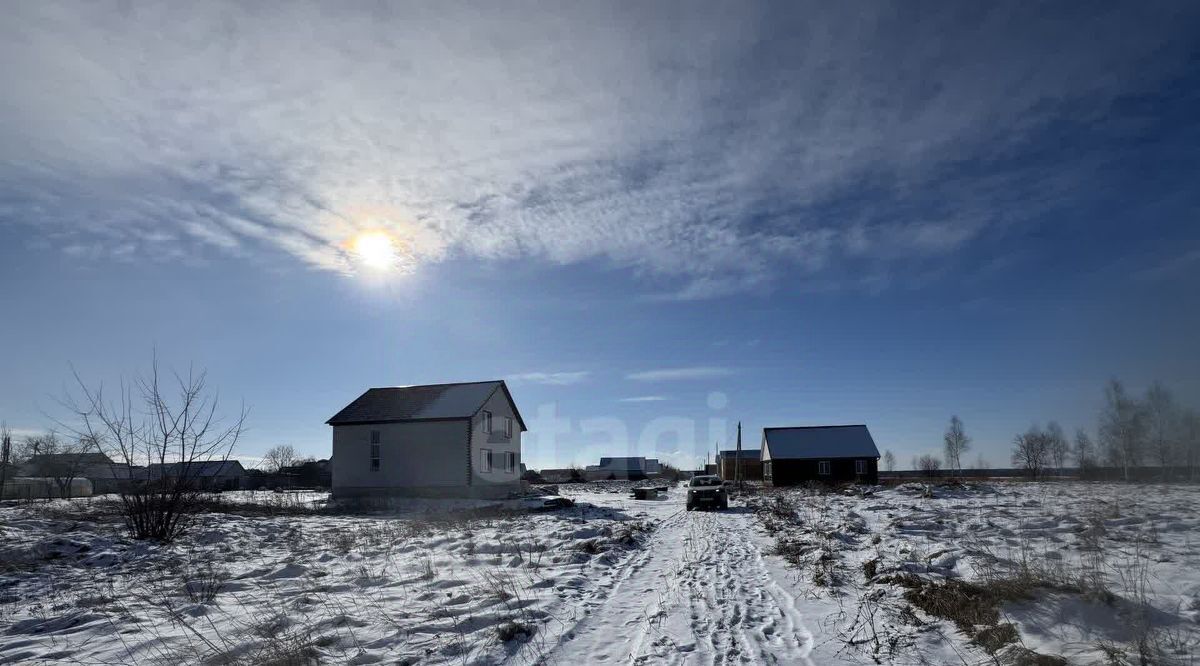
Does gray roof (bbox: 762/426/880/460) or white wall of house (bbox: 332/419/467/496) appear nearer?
white wall of house (bbox: 332/419/467/496)

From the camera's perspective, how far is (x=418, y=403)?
3866 cm

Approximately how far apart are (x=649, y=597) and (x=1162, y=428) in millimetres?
5979

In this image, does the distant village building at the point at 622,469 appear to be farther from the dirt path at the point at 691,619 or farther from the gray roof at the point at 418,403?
the dirt path at the point at 691,619

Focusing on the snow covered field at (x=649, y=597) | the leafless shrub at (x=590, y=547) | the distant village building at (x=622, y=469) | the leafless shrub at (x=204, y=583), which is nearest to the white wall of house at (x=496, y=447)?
the snow covered field at (x=649, y=597)

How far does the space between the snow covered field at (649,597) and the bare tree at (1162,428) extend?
0.98m

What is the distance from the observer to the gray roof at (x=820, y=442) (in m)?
49.6

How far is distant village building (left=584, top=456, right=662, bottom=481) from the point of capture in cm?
10944

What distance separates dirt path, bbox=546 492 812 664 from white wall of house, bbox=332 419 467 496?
25.8 metres

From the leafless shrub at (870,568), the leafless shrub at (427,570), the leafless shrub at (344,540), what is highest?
the leafless shrub at (870,568)

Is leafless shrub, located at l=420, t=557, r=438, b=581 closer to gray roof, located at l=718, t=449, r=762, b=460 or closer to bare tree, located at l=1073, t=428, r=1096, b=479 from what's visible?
bare tree, located at l=1073, t=428, r=1096, b=479

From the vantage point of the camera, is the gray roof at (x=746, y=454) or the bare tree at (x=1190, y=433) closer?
the bare tree at (x=1190, y=433)

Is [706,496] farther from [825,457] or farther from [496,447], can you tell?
[825,457]

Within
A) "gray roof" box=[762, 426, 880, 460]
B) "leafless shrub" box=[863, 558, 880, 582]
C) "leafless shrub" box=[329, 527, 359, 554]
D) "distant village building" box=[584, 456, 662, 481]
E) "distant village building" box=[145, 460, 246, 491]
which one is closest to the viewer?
"leafless shrub" box=[863, 558, 880, 582]

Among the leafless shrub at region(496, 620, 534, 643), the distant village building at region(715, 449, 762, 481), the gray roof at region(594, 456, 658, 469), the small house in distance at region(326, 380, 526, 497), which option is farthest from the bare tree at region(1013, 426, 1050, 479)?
the gray roof at region(594, 456, 658, 469)
